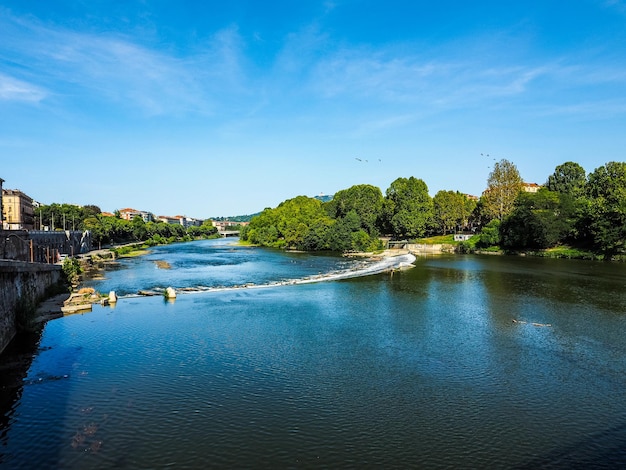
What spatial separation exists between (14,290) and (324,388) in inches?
762

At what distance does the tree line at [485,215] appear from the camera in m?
78.2

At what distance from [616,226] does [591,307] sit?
45.2 metres

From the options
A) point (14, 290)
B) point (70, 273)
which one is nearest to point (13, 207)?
point (70, 273)

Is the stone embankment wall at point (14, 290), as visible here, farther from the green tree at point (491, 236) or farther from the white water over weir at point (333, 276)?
the green tree at point (491, 236)

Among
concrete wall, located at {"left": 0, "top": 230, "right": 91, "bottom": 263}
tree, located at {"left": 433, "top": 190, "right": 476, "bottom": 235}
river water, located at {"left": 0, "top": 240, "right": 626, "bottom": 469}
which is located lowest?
river water, located at {"left": 0, "top": 240, "right": 626, "bottom": 469}

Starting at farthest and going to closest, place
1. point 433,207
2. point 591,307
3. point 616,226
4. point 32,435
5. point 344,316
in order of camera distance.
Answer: point 433,207, point 616,226, point 591,307, point 344,316, point 32,435

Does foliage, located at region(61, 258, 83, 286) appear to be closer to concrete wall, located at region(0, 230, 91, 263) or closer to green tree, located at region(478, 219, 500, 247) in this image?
concrete wall, located at region(0, 230, 91, 263)

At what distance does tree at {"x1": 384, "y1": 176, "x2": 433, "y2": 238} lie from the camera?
110m

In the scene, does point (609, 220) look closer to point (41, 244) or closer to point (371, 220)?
point (371, 220)

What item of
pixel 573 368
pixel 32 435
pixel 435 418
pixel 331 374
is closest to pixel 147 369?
pixel 32 435

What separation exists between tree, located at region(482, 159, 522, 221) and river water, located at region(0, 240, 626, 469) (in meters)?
67.9

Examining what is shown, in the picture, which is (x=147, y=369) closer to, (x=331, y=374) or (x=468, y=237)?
(x=331, y=374)

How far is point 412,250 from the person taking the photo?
102312 mm

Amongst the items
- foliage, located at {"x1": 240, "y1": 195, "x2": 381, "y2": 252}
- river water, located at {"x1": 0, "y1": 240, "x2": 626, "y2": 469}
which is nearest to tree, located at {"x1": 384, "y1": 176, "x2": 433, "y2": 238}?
foliage, located at {"x1": 240, "y1": 195, "x2": 381, "y2": 252}
